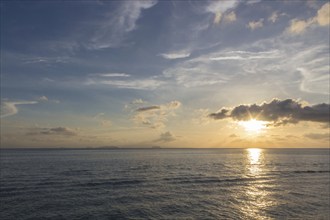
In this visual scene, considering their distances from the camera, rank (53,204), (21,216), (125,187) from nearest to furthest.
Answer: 1. (21,216)
2. (53,204)
3. (125,187)

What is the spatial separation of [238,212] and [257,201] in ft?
27.0

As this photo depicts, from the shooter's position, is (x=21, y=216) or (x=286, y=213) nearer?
(x=21, y=216)

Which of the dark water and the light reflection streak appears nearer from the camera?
the dark water

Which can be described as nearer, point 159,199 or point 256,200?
point 159,199

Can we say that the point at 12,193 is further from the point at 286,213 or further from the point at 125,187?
the point at 286,213

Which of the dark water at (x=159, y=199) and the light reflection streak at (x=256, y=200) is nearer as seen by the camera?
the dark water at (x=159, y=199)

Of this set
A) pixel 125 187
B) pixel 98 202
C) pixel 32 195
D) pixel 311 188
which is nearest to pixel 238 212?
pixel 98 202

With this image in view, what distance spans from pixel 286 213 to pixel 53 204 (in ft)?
107

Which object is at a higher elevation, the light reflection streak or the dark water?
the dark water

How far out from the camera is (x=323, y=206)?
139 feet

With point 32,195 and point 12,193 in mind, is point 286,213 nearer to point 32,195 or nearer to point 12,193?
point 32,195

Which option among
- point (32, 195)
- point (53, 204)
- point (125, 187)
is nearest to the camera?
point (53, 204)

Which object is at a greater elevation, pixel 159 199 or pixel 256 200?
pixel 159 199

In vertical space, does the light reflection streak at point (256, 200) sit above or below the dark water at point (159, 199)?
below
